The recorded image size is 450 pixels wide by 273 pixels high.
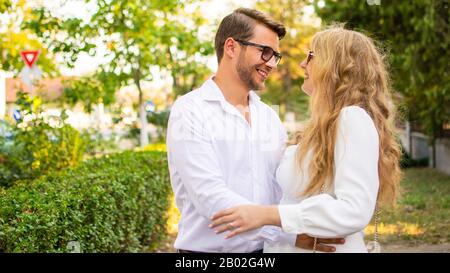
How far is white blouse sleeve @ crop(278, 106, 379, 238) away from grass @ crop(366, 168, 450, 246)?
19.0ft

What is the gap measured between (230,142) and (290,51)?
34.1 meters

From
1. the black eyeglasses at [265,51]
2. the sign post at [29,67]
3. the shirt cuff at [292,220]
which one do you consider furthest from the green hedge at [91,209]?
the sign post at [29,67]

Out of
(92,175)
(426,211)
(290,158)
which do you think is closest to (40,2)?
(92,175)

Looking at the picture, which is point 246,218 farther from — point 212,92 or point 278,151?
point 212,92

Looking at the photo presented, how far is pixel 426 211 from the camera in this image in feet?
43.4

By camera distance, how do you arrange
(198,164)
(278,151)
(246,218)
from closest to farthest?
1. (246,218)
2. (198,164)
3. (278,151)

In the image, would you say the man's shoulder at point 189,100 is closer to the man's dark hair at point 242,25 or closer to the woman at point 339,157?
the man's dark hair at point 242,25

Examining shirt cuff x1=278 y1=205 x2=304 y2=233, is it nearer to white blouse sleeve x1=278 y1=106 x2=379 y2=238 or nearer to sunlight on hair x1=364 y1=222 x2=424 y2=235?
white blouse sleeve x1=278 y1=106 x2=379 y2=238

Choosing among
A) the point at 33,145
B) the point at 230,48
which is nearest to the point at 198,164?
the point at 230,48

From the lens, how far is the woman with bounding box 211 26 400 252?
108 inches

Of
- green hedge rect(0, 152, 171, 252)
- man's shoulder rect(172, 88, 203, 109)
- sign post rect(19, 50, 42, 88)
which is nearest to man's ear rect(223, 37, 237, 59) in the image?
man's shoulder rect(172, 88, 203, 109)

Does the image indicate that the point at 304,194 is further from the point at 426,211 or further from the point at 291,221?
the point at 426,211

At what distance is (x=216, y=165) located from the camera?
125 inches

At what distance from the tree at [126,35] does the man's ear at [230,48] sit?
24.3 ft
